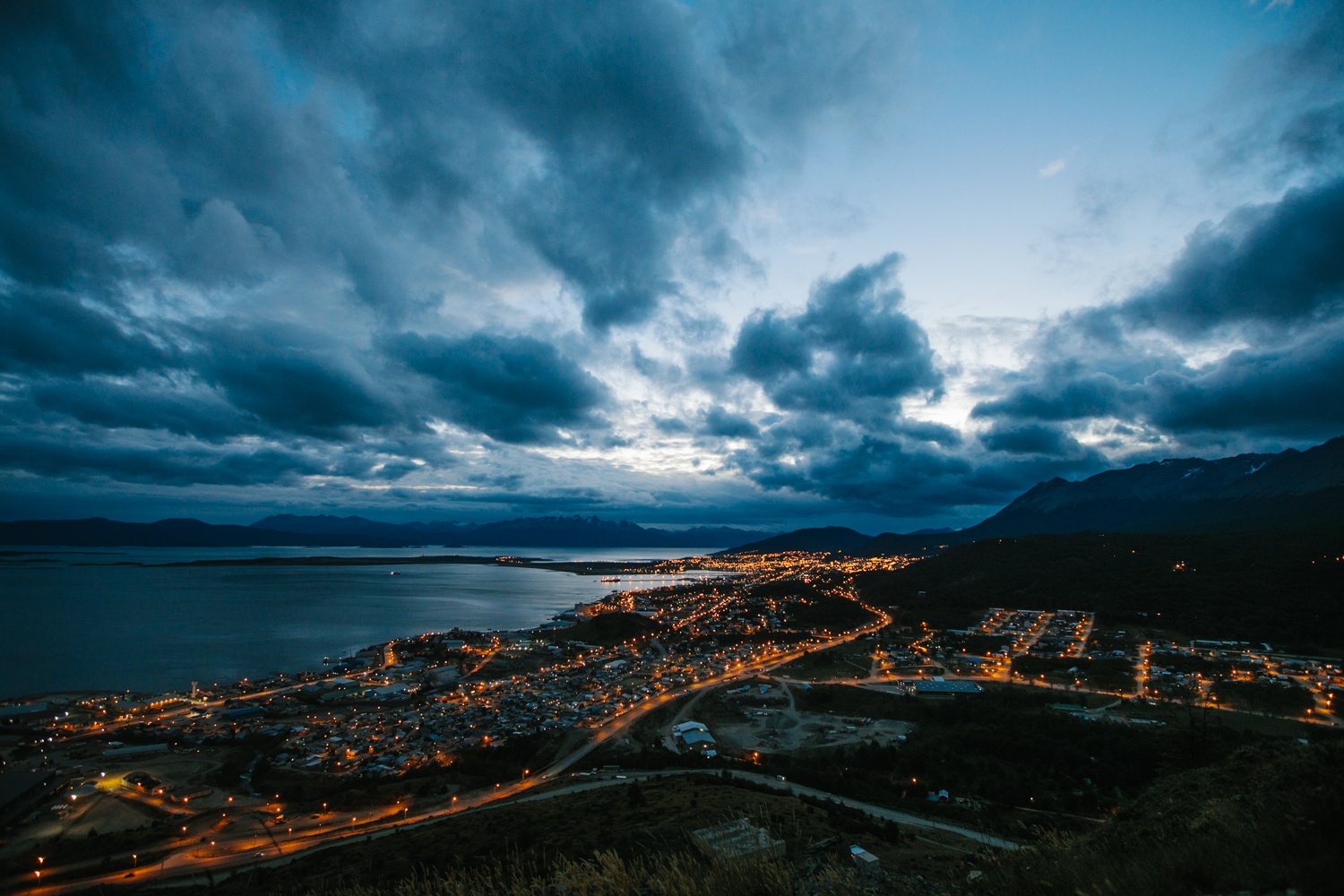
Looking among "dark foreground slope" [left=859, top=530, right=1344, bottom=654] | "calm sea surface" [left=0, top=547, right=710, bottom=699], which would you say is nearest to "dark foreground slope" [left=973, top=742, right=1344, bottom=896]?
"dark foreground slope" [left=859, top=530, right=1344, bottom=654]

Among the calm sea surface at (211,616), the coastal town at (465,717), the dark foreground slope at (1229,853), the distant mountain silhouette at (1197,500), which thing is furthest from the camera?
the distant mountain silhouette at (1197,500)

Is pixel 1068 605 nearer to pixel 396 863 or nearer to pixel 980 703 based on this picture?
pixel 980 703

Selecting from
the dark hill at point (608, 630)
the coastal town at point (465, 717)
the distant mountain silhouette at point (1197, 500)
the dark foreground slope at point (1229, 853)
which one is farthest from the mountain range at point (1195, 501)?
the dark foreground slope at point (1229, 853)

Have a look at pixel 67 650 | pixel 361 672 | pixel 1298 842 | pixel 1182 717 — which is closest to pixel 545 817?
pixel 1298 842

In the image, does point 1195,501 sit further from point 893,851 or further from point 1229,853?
point 1229,853

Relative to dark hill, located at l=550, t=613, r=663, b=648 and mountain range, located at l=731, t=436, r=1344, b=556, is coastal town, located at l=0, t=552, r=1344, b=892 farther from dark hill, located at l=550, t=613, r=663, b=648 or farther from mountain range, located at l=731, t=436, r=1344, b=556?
mountain range, located at l=731, t=436, r=1344, b=556

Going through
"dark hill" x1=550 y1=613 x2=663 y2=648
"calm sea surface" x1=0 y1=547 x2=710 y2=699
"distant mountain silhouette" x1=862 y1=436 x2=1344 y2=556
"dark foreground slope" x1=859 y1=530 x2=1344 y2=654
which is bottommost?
"calm sea surface" x1=0 y1=547 x2=710 y2=699

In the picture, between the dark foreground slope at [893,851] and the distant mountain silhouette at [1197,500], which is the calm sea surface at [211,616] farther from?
the distant mountain silhouette at [1197,500]
